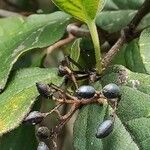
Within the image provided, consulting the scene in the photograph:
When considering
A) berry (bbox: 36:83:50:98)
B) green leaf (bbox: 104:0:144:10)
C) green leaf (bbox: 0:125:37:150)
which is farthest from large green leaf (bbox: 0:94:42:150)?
green leaf (bbox: 104:0:144:10)

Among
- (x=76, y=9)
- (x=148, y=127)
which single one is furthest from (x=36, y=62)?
(x=148, y=127)

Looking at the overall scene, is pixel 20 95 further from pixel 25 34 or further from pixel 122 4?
pixel 122 4

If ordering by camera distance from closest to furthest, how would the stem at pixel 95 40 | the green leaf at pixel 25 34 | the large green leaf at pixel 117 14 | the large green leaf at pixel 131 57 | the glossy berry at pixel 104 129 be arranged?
the glossy berry at pixel 104 129 → the stem at pixel 95 40 → the green leaf at pixel 25 34 → the large green leaf at pixel 131 57 → the large green leaf at pixel 117 14

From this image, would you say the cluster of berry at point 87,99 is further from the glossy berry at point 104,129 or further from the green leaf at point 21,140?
the green leaf at point 21,140

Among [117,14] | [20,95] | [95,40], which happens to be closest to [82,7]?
[95,40]

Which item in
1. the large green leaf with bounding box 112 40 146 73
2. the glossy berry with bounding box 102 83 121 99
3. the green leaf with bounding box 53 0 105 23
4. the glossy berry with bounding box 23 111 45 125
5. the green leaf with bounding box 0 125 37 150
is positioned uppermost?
the green leaf with bounding box 53 0 105 23

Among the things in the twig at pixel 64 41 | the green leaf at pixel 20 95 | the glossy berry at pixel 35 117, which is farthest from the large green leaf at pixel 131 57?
the glossy berry at pixel 35 117

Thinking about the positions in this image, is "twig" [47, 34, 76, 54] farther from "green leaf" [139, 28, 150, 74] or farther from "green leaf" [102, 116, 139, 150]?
"green leaf" [102, 116, 139, 150]
